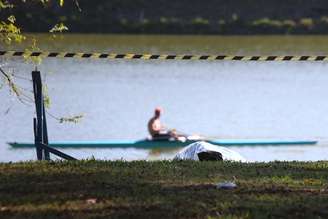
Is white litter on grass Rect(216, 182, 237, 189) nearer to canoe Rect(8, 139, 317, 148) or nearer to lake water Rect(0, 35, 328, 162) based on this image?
lake water Rect(0, 35, 328, 162)

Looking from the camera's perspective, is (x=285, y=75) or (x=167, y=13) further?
(x=167, y=13)

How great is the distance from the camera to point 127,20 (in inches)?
1890

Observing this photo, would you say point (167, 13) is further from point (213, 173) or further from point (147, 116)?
point (213, 173)

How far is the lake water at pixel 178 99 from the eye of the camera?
70.8 ft

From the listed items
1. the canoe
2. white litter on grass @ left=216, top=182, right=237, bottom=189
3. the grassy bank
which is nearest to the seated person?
the canoe

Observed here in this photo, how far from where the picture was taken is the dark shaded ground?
A: 46.3 metres

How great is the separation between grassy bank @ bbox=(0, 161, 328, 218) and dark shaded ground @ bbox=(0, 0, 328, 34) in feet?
118

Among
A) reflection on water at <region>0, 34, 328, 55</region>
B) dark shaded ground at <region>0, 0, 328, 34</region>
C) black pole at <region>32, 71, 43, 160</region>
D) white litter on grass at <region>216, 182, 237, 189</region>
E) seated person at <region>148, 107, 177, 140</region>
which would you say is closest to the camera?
white litter on grass at <region>216, 182, 237, 189</region>

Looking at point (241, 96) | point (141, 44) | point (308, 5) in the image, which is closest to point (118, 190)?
point (241, 96)

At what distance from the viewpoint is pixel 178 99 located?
27.5 metres

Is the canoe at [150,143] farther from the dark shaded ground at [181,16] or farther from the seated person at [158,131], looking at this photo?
the dark shaded ground at [181,16]

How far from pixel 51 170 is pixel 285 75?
82.2 feet

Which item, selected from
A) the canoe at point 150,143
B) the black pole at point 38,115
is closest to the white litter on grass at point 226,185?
the black pole at point 38,115

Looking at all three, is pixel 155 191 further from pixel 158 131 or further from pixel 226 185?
pixel 158 131
